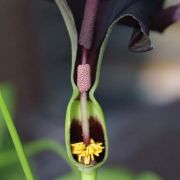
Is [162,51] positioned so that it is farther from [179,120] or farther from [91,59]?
[91,59]

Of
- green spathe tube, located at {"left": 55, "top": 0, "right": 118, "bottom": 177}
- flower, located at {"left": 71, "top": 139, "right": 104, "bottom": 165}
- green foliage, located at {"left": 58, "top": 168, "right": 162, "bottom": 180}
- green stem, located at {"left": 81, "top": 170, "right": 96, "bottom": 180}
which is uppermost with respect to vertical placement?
green spathe tube, located at {"left": 55, "top": 0, "right": 118, "bottom": 177}

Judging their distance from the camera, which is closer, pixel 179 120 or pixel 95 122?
pixel 95 122

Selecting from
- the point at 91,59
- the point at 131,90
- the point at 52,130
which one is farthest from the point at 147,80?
the point at 91,59

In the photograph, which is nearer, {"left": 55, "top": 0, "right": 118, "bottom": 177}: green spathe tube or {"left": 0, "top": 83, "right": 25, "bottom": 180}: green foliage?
{"left": 55, "top": 0, "right": 118, "bottom": 177}: green spathe tube

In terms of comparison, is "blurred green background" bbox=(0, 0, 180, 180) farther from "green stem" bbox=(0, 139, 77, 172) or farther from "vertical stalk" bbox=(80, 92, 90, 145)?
"vertical stalk" bbox=(80, 92, 90, 145)

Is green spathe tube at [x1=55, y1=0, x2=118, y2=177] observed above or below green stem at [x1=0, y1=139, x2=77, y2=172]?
above

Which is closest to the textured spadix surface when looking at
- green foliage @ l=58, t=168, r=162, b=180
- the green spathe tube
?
the green spathe tube

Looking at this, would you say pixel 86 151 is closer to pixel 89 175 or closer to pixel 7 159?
pixel 89 175

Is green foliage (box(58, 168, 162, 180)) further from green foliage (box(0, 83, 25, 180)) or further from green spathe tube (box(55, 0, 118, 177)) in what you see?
green spathe tube (box(55, 0, 118, 177))

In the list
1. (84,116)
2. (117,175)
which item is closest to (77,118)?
(84,116)
